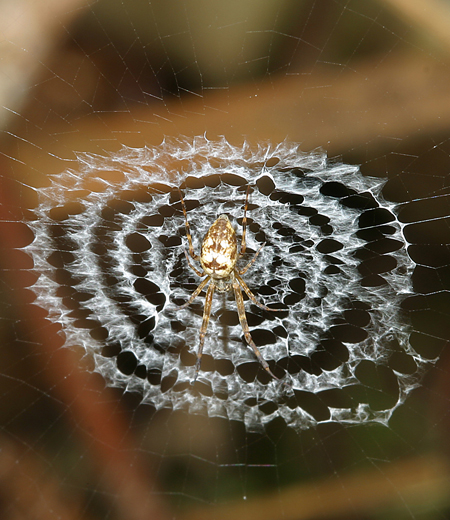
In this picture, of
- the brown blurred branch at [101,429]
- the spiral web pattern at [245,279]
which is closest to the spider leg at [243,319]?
the spiral web pattern at [245,279]

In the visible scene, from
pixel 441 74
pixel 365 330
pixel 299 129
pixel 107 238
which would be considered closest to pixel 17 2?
pixel 107 238

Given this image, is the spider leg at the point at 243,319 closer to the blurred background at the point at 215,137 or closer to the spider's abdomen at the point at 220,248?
the spider's abdomen at the point at 220,248

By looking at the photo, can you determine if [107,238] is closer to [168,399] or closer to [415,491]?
[168,399]

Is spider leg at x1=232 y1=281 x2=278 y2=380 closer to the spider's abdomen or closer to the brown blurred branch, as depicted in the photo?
the spider's abdomen

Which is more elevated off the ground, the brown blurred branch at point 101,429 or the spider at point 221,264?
the spider at point 221,264

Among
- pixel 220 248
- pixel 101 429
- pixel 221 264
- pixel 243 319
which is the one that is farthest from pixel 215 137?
pixel 101 429

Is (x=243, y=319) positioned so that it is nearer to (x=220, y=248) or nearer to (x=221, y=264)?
(x=221, y=264)

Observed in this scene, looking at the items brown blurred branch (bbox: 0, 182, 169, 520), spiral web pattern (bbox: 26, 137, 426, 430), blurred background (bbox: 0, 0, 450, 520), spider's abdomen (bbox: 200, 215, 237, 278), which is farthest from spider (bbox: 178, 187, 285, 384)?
brown blurred branch (bbox: 0, 182, 169, 520)
